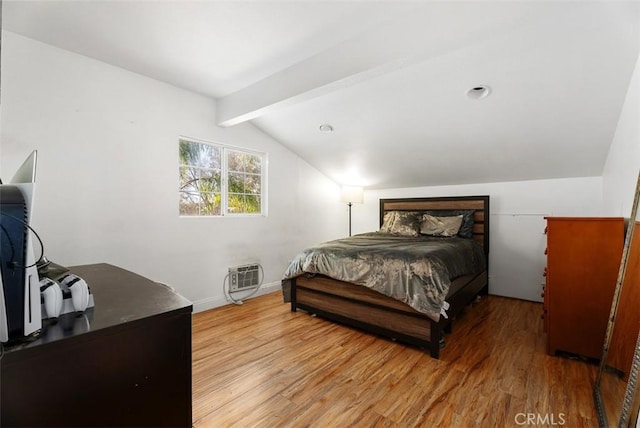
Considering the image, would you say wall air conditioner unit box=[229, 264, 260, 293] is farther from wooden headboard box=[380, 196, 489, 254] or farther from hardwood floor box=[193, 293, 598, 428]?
wooden headboard box=[380, 196, 489, 254]

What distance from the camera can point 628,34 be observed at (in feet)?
5.99

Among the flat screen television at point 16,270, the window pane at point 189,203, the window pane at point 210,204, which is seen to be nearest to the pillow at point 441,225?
the window pane at point 210,204

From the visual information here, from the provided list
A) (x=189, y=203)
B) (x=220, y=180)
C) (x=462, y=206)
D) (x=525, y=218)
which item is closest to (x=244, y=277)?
(x=189, y=203)

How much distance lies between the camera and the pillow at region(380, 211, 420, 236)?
399cm

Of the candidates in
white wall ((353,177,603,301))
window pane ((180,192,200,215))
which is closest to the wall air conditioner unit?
window pane ((180,192,200,215))

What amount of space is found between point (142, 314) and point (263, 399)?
1.20 m

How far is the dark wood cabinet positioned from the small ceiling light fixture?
2.74 metres

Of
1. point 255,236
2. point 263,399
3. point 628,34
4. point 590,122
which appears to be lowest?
point 263,399

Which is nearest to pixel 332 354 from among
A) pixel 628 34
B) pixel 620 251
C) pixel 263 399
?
pixel 263 399

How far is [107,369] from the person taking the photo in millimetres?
835

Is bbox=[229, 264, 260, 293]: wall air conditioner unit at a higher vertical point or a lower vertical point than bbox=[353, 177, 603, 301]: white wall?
lower

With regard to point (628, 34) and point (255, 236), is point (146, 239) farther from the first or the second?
point (628, 34)

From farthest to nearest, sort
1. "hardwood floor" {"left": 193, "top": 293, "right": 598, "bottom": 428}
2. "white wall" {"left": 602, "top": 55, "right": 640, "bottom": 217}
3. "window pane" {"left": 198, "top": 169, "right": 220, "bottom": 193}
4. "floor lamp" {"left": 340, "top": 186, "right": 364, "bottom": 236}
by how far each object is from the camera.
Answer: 1. "floor lamp" {"left": 340, "top": 186, "right": 364, "bottom": 236}
2. "window pane" {"left": 198, "top": 169, "right": 220, "bottom": 193}
3. "white wall" {"left": 602, "top": 55, "right": 640, "bottom": 217}
4. "hardwood floor" {"left": 193, "top": 293, "right": 598, "bottom": 428}

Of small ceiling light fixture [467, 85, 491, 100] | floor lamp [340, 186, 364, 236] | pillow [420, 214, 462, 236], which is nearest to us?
small ceiling light fixture [467, 85, 491, 100]
